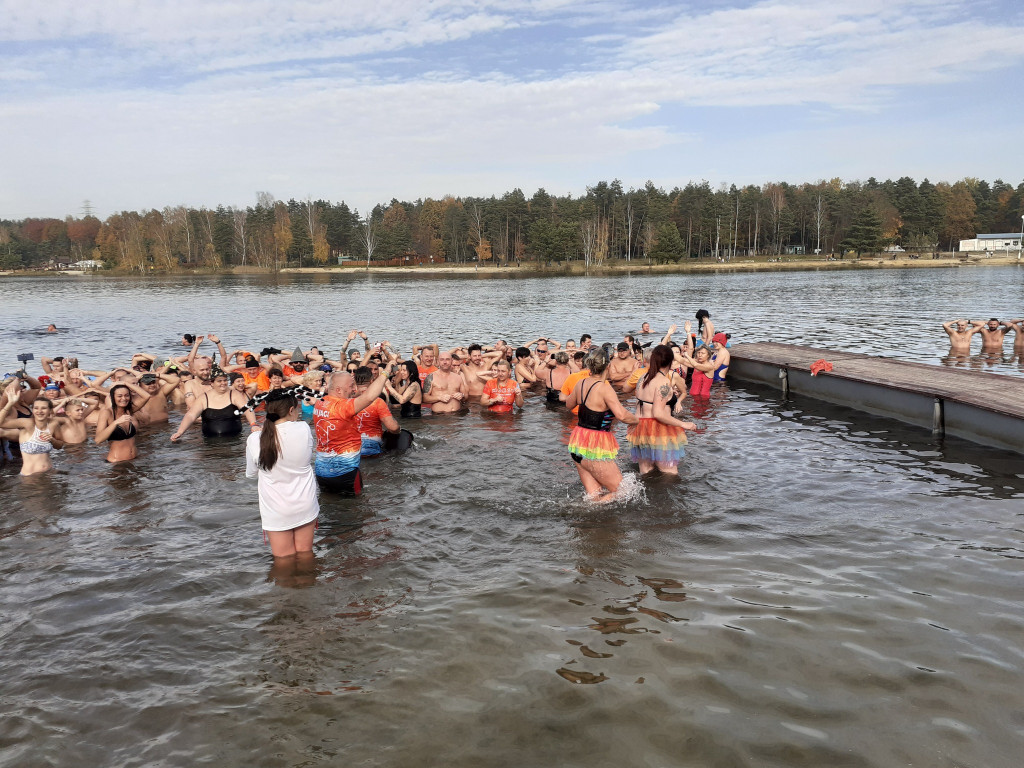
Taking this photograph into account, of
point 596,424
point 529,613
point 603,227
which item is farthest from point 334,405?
point 603,227

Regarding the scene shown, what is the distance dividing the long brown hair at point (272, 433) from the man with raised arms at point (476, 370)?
848 cm

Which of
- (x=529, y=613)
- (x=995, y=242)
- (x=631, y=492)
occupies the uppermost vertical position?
(x=995, y=242)

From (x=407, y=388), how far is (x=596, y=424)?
6.15m

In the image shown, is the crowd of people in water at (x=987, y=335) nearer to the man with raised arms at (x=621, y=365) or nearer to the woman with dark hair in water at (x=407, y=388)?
the man with raised arms at (x=621, y=365)

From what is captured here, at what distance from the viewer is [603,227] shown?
3723 inches

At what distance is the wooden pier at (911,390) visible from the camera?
9734 millimetres

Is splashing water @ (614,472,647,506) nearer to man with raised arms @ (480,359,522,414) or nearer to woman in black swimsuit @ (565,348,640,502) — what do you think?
woman in black swimsuit @ (565,348,640,502)

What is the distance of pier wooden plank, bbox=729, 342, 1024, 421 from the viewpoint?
1011 centimetres

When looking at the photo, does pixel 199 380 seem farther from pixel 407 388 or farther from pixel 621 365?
pixel 621 365

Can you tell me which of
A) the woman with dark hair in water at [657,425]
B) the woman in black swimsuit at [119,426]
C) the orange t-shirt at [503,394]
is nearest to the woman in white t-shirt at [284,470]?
the woman with dark hair in water at [657,425]

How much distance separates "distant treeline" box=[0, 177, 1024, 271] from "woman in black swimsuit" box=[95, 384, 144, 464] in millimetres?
79790

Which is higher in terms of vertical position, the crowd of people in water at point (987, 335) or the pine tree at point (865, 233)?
the pine tree at point (865, 233)

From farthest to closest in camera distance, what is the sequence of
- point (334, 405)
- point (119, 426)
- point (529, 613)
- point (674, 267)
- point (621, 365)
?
point (674, 267)
point (621, 365)
point (119, 426)
point (334, 405)
point (529, 613)

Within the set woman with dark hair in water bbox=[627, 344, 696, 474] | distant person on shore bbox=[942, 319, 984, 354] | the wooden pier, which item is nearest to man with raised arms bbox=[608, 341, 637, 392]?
the wooden pier
